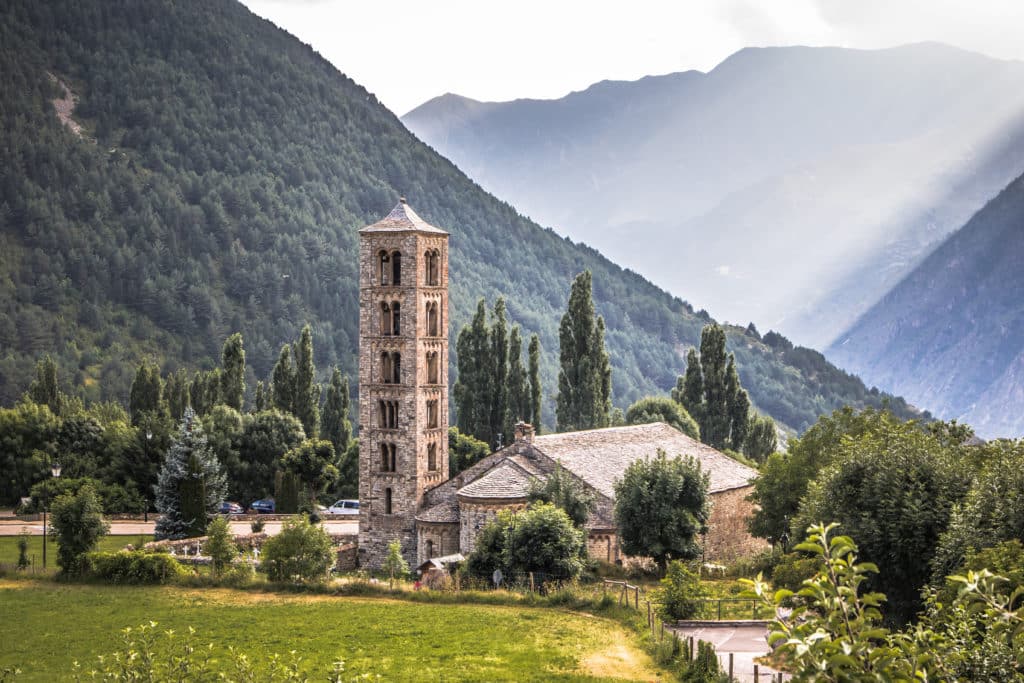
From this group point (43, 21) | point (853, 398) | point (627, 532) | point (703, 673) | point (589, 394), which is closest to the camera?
point (703, 673)

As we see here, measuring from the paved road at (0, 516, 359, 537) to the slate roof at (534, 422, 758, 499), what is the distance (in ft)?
38.5

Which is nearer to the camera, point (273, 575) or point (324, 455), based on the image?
point (273, 575)

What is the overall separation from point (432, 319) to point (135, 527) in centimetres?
2034

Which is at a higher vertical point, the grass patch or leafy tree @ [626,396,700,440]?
leafy tree @ [626,396,700,440]

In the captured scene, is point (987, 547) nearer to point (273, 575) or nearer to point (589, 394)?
point (273, 575)

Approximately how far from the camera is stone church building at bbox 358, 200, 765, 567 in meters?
53.6

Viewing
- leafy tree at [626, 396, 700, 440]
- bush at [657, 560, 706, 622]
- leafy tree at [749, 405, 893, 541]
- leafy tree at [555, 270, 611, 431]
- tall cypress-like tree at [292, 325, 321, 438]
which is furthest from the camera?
leafy tree at [626, 396, 700, 440]

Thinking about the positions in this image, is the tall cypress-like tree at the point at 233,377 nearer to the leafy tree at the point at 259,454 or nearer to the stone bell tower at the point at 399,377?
the leafy tree at the point at 259,454

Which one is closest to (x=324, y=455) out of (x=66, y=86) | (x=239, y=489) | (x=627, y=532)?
(x=239, y=489)

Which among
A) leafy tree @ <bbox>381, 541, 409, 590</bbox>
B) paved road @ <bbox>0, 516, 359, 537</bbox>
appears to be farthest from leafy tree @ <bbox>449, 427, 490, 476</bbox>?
leafy tree @ <bbox>381, 541, 409, 590</bbox>

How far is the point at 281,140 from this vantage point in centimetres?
19262

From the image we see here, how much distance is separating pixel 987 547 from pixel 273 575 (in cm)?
2526

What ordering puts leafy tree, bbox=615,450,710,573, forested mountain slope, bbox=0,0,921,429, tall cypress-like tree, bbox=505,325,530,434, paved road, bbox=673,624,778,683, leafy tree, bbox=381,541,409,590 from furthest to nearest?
forested mountain slope, bbox=0,0,921,429 → tall cypress-like tree, bbox=505,325,530,434 → leafy tree, bbox=615,450,710,573 → leafy tree, bbox=381,541,409,590 → paved road, bbox=673,624,778,683

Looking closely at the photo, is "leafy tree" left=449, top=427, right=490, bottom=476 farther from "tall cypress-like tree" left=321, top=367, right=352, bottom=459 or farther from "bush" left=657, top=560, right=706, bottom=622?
"bush" left=657, top=560, right=706, bottom=622
